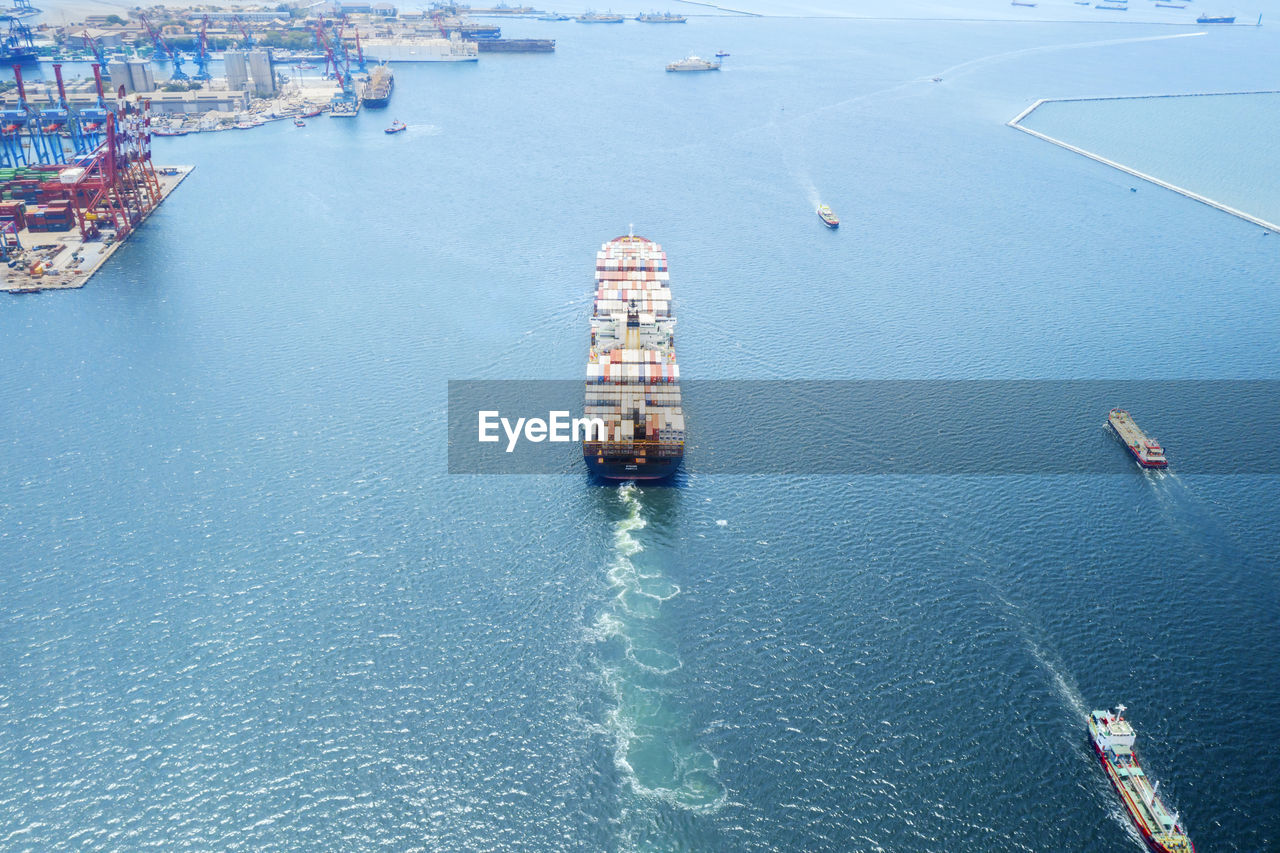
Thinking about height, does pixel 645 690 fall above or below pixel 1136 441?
below

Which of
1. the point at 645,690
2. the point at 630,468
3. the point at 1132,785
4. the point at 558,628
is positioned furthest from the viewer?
the point at 630,468

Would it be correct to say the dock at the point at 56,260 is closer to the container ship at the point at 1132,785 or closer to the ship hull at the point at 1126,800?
the container ship at the point at 1132,785

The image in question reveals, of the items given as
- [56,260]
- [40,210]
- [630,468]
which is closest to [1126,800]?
[630,468]

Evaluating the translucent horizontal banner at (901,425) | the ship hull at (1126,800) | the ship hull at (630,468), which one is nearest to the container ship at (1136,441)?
the translucent horizontal banner at (901,425)

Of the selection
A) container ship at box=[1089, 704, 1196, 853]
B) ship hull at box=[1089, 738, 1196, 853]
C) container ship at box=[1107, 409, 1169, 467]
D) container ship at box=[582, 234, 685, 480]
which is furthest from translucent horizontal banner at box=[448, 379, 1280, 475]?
ship hull at box=[1089, 738, 1196, 853]

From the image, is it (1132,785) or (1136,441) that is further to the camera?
(1136,441)

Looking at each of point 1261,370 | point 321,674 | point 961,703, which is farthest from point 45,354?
point 1261,370

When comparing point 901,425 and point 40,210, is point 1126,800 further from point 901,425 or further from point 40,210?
point 40,210
